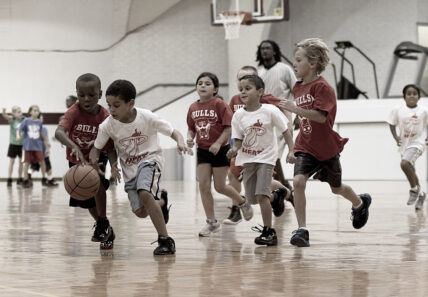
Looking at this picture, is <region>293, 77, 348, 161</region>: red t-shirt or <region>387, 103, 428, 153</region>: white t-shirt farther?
<region>387, 103, 428, 153</region>: white t-shirt

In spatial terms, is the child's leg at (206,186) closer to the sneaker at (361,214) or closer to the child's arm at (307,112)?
the sneaker at (361,214)

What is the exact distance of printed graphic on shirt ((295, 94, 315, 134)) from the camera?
6.53 metres

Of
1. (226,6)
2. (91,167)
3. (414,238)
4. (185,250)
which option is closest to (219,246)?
(185,250)

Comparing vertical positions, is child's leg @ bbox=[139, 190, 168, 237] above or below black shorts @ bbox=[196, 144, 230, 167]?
below

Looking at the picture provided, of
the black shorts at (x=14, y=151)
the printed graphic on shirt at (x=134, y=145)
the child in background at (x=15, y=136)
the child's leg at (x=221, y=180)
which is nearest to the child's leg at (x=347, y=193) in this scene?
the child's leg at (x=221, y=180)

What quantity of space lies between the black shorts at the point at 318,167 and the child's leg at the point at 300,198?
2.2 inches

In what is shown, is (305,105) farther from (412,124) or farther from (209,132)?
(412,124)

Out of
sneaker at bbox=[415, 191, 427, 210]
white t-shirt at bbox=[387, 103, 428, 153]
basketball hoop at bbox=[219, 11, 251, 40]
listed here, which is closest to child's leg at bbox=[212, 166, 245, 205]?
sneaker at bbox=[415, 191, 427, 210]

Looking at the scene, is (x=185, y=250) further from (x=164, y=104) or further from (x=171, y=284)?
(x=164, y=104)

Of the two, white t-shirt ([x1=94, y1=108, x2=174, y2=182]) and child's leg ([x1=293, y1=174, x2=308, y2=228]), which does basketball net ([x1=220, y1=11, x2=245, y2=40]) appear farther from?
white t-shirt ([x1=94, y1=108, x2=174, y2=182])

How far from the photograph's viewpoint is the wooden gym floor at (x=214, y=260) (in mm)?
4250

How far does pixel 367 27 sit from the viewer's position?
23.1 meters

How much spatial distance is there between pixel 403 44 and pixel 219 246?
653 inches

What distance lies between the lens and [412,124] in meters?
11.5
